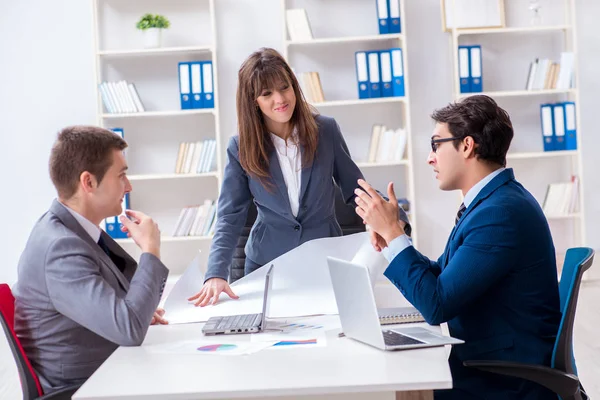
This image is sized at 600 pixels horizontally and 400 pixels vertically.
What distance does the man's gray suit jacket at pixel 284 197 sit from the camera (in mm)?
2600

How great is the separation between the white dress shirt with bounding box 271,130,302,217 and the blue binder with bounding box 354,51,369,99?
2960mm

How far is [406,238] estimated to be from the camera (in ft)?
6.18

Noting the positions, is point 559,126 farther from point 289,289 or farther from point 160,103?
point 289,289

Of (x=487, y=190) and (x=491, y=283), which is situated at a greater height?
(x=487, y=190)

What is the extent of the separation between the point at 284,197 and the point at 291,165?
117mm

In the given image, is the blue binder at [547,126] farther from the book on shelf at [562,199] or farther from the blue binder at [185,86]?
the blue binder at [185,86]

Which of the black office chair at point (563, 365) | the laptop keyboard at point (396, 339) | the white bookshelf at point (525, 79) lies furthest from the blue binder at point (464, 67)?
the laptop keyboard at point (396, 339)

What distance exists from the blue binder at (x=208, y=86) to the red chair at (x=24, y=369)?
12.5 feet

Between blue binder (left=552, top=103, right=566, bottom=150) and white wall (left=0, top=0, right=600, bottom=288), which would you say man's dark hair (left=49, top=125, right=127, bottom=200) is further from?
blue binder (left=552, top=103, right=566, bottom=150)

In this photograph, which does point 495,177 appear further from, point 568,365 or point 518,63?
point 518,63

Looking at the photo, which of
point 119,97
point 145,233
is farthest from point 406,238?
point 119,97

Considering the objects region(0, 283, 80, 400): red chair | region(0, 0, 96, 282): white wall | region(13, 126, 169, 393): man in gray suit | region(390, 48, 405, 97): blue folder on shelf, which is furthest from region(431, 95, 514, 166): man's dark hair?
region(0, 0, 96, 282): white wall

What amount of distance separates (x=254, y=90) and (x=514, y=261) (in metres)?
1.07

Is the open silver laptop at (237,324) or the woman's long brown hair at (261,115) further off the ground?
the woman's long brown hair at (261,115)
